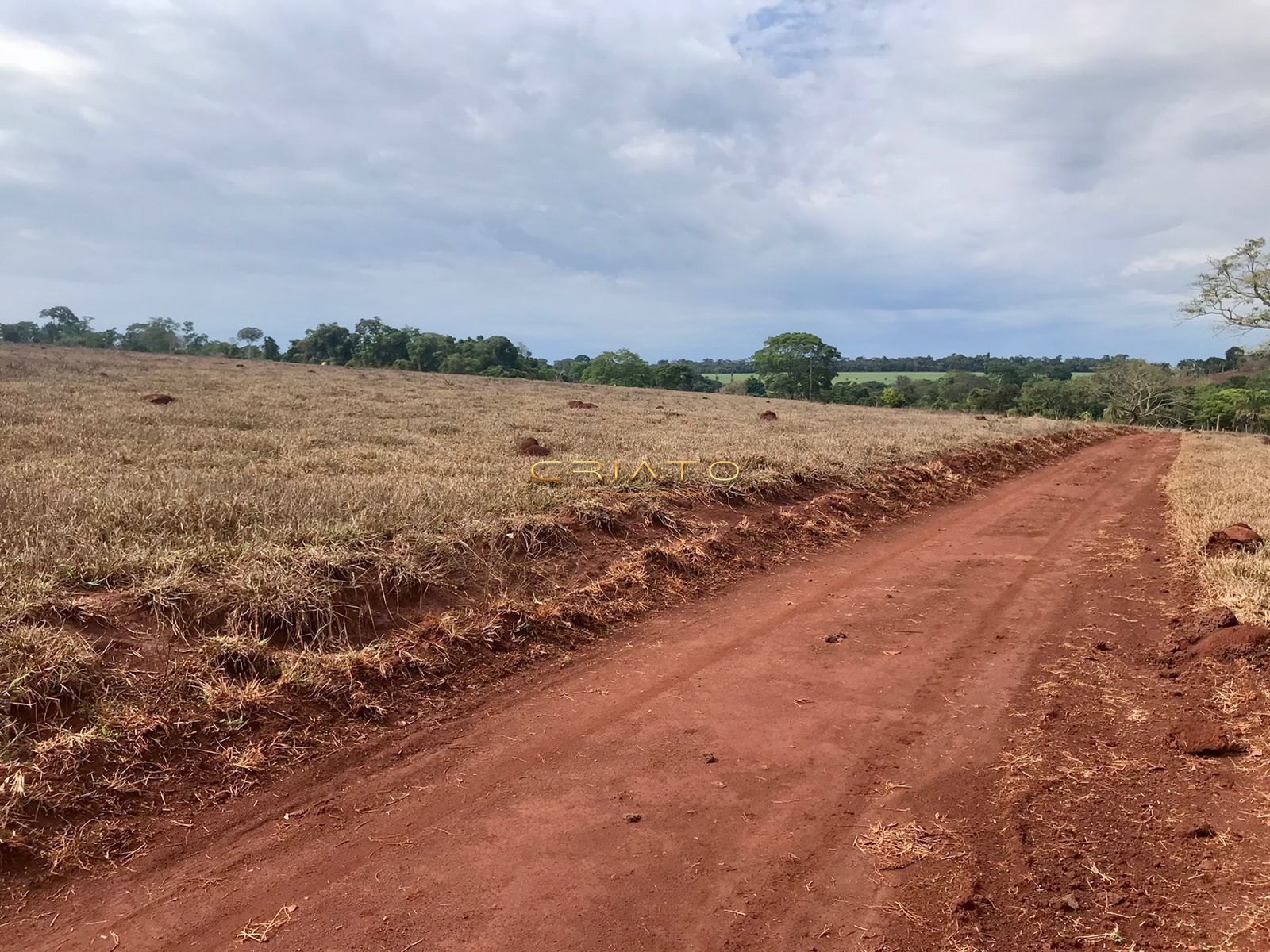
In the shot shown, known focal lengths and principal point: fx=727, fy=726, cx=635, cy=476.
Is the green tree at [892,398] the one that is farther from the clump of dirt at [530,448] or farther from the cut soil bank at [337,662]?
the cut soil bank at [337,662]

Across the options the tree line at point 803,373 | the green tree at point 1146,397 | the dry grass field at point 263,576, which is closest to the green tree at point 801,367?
the tree line at point 803,373

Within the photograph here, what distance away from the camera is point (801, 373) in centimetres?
9100

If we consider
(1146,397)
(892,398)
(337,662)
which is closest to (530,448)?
(337,662)

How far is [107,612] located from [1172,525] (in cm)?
1284

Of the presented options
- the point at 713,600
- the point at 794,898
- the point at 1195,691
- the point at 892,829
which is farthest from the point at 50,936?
the point at 1195,691

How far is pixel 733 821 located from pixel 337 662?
283 cm

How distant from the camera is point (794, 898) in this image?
10.4ft

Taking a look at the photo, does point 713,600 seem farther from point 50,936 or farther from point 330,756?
point 50,936

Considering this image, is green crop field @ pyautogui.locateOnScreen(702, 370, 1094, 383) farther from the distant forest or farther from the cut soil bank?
the cut soil bank

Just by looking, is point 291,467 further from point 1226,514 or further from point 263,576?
point 1226,514

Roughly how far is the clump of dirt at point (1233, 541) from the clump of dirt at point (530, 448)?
9.43 metres

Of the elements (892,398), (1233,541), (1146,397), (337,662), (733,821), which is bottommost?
(733,821)

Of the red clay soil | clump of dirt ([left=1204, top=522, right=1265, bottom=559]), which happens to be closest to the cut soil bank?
the red clay soil

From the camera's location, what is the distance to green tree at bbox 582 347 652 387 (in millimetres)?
98500
